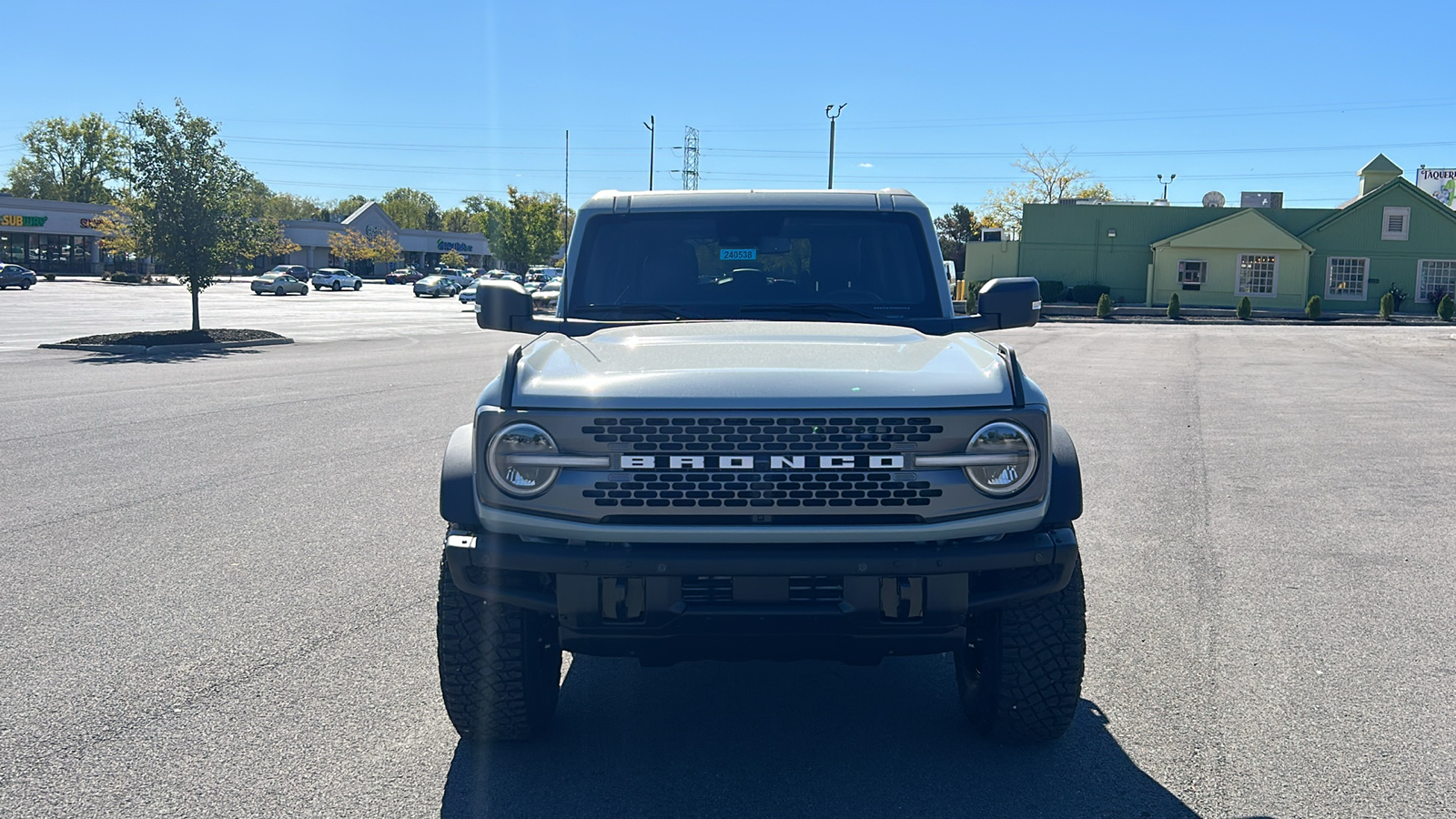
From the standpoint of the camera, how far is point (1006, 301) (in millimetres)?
5035

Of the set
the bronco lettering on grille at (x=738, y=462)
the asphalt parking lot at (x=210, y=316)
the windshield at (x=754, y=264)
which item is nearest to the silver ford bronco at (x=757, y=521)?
the bronco lettering on grille at (x=738, y=462)

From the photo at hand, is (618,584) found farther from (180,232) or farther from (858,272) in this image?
(180,232)

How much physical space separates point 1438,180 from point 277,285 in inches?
3988

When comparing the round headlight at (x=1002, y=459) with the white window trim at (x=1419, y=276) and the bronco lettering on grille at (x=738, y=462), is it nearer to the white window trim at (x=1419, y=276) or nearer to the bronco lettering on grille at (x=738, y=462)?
the bronco lettering on grille at (x=738, y=462)

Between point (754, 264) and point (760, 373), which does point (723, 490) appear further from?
point (754, 264)

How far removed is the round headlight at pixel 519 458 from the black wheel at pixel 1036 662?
147 centimetres

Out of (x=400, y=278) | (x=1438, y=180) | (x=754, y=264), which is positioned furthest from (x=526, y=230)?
(x=754, y=264)

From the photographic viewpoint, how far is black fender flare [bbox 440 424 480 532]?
3668mm

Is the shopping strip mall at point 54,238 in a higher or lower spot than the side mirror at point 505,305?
higher

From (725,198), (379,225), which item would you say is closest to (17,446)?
(725,198)

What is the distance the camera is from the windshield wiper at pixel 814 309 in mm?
5055

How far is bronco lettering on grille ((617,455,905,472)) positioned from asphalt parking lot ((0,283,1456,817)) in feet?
3.31

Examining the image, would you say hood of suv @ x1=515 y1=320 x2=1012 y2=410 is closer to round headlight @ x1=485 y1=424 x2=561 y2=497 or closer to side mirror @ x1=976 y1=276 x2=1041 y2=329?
round headlight @ x1=485 y1=424 x2=561 y2=497

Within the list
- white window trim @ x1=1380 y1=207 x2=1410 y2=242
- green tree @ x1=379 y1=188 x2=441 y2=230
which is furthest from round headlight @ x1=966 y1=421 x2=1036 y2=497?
green tree @ x1=379 y1=188 x2=441 y2=230
